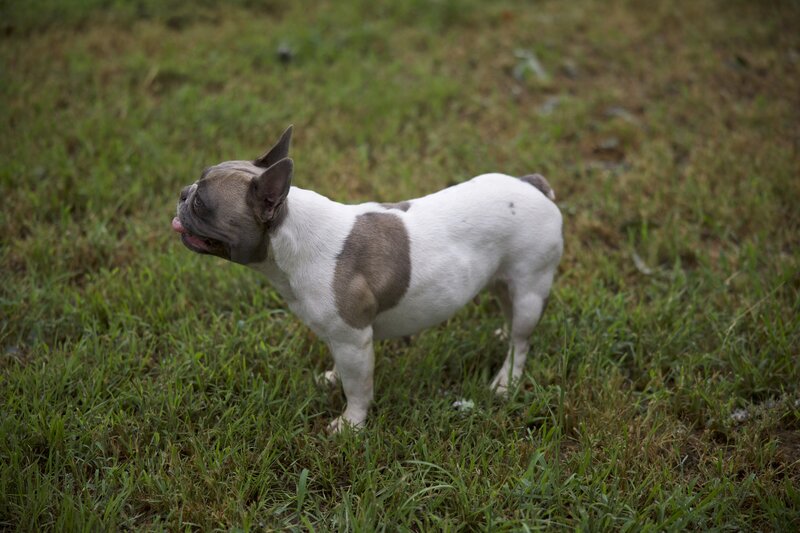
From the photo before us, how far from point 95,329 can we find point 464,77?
13.9ft

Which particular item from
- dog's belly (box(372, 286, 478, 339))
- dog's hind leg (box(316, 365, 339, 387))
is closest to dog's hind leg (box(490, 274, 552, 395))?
dog's belly (box(372, 286, 478, 339))

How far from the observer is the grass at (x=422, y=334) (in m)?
2.75

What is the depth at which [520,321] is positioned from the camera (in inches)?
127

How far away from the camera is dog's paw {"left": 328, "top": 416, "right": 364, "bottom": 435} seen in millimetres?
2981

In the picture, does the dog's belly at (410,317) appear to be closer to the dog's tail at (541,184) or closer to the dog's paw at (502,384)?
the dog's paw at (502,384)

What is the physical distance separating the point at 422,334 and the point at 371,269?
964 millimetres

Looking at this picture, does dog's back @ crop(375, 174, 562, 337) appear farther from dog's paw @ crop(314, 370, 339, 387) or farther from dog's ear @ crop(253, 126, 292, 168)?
dog's ear @ crop(253, 126, 292, 168)

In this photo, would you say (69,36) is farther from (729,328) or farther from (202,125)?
(729,328)

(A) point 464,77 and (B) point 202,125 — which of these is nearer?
(B) point 202,125

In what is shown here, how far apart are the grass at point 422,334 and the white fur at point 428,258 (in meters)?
0.40

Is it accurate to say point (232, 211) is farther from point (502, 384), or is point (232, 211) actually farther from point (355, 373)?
point (502, 384)

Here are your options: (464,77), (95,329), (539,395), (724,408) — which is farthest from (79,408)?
(464,77)

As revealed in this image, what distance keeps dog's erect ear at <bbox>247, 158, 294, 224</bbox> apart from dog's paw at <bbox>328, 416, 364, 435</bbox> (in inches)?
39.3

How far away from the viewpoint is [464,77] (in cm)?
642
